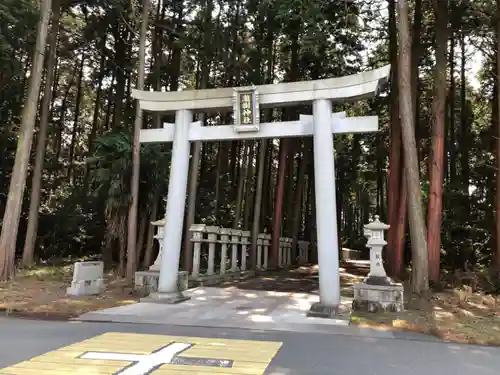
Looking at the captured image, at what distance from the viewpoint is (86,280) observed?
8.78 m

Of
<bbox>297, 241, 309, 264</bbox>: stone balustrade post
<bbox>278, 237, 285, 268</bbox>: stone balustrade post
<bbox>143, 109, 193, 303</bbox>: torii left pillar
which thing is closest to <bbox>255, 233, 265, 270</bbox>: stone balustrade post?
<bbox>278, 237, 285, 268</bbox>: stone balustrade post

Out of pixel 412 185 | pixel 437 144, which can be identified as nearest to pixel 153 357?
pixel 412 185

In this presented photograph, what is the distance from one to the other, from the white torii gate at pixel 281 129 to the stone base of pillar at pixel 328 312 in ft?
0.05

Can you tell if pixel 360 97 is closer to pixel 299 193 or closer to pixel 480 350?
pixel 480 350

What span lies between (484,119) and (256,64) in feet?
39.8

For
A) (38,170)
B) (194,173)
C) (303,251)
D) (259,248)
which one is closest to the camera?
(194,173)

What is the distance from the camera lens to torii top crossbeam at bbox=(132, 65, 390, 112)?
7.21 metres

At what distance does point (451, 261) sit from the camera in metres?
15.2

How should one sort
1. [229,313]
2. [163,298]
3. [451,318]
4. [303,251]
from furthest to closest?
[303,251]
[163,298]
[229,313]
[451,318]

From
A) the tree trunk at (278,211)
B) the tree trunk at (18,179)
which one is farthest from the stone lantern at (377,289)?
the tree trunk at (278,211)

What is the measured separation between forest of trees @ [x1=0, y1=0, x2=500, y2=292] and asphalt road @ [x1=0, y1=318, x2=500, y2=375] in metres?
4.06

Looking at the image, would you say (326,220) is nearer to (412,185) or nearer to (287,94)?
(287,94)

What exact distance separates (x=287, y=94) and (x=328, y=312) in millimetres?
3775

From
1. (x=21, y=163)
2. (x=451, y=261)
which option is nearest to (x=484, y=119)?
(x=451, y=261)
